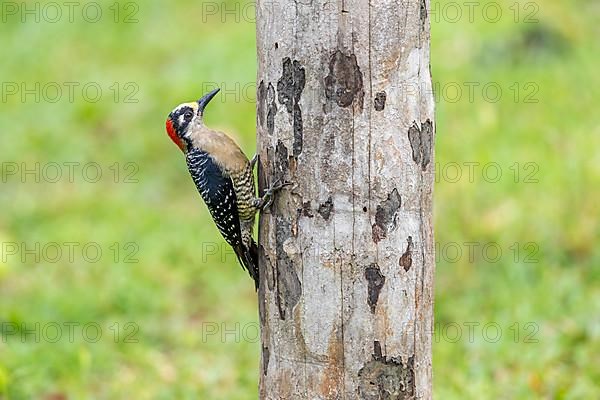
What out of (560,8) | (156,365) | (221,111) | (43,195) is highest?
(560,8)

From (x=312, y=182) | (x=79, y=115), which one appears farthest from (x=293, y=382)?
(x=79, y=115)

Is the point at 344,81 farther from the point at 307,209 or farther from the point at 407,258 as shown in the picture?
the point at 407,258

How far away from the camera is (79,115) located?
10.6 m

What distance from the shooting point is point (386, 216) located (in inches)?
136

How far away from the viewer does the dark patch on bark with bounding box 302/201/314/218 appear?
3521mm

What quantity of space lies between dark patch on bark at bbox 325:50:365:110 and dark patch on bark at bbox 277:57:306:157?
0.11 m

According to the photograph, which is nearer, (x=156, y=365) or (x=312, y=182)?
(x=312, y=182)

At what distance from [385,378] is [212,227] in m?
5.03

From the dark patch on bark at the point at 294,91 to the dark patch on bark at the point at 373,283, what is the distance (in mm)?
504

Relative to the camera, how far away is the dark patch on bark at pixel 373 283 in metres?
3.48

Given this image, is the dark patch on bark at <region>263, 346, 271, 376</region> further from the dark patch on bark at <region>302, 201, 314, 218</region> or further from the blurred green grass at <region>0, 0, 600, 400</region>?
the blurred green grass at <region>0, 0, 600, 400</region>

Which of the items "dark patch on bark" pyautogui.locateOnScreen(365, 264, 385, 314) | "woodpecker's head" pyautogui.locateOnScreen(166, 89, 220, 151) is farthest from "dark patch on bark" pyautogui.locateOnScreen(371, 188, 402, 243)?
Result: "woodpecker's head" pyautogui.locateOnScreen(166, 89, 220, 151)

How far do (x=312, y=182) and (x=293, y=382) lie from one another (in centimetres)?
78

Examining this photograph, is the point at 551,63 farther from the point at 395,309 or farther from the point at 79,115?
the point at 395,309
